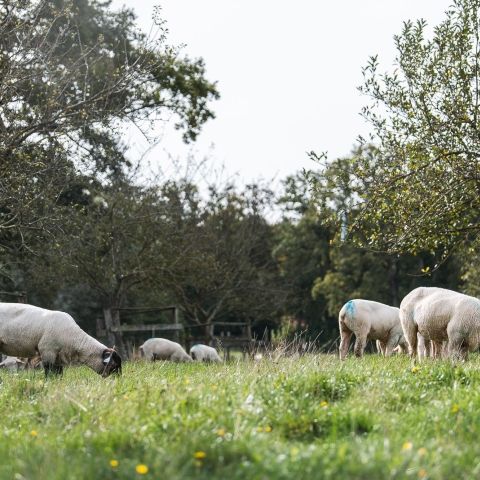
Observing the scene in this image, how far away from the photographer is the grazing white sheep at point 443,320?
1472 centimetres

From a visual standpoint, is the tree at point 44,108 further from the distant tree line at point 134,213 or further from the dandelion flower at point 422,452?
the dandelion flower at point 422,452

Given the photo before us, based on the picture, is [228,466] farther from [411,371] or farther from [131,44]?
[131,44]

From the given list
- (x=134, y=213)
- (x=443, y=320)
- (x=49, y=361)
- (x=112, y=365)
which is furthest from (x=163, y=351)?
(x=443, y=320)

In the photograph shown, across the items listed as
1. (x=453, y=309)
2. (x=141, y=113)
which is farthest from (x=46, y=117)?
(x=453, y=309)

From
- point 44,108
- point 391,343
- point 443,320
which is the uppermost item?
point 44,108

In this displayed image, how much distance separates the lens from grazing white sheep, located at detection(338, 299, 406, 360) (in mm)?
21234

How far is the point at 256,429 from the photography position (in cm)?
720

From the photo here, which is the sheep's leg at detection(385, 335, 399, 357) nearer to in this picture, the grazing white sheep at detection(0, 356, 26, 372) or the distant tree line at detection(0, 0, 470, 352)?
the distant tree line at detection(0, 0, 470, 352)

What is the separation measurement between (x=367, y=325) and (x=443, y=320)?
620cm

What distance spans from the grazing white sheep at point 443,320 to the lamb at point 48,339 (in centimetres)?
617

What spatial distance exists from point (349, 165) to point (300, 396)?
8.72 meters

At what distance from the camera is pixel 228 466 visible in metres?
6.20

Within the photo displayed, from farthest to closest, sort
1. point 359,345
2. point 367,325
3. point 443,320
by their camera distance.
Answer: point 367,325
point 359,345
point 443,320

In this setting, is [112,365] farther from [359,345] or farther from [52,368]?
[359,345]
